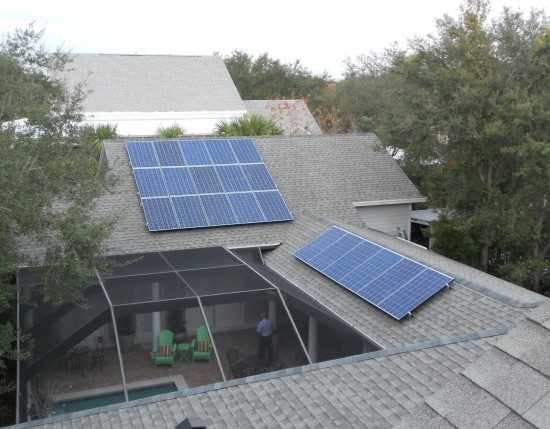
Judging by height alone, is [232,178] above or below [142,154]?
below

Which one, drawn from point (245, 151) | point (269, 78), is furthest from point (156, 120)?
point (269, 78)

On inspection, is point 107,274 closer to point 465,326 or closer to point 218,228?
point 218,228

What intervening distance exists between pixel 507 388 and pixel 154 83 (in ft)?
137

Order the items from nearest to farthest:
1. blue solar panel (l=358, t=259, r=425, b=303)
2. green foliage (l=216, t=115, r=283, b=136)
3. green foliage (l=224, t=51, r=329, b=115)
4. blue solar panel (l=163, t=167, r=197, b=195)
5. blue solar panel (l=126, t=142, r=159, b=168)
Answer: blue solar panel (l=358, t=259, r=425, b=303), blue solar panel (l=163, t=167, r=197, b=195), blue solar panel (l=126, t=142, r=159, b=168), green foliage (l=216, t=115, r=283, b=136), green foliage (l=224, t=51, r=329, b=115)

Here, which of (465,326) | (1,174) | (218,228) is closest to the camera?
(1,174)

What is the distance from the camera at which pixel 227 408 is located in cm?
809

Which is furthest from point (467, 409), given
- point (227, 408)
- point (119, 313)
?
point (119, 313)

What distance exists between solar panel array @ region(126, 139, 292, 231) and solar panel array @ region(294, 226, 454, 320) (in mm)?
3133

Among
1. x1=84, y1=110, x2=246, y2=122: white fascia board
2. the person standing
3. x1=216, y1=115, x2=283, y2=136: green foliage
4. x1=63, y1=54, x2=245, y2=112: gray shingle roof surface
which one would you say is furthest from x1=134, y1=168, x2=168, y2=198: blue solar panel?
x1=63, y1=54, x2=245, y2=112: gray shingle roof surface

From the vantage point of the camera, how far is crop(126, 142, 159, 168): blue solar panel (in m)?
19.6

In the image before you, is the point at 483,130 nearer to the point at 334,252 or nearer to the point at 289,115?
the point at 334,252

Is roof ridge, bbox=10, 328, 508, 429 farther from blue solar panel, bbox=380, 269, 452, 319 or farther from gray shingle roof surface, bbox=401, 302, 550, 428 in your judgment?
gray shingle roof surface, bbox=401, 302, 550, 428

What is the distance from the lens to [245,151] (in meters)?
21.1

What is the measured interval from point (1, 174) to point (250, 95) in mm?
58664
